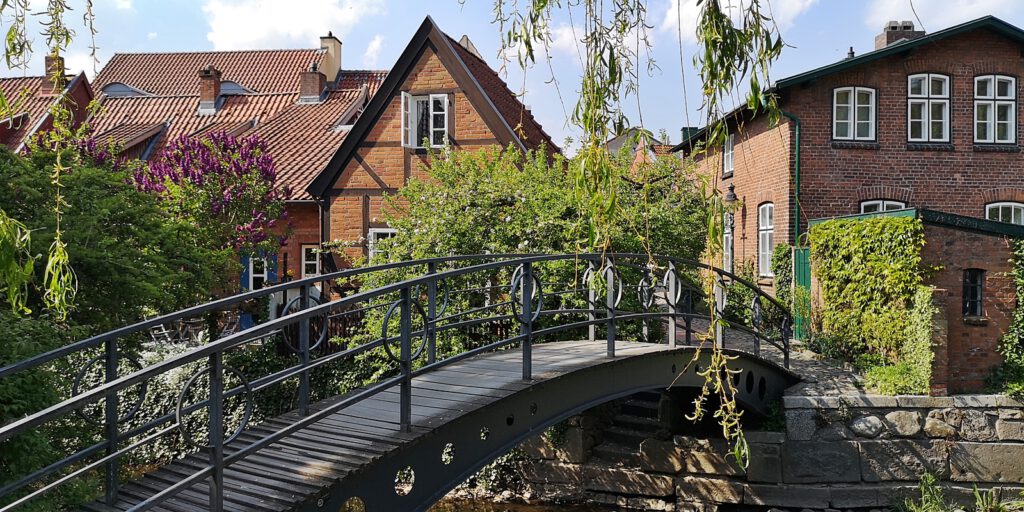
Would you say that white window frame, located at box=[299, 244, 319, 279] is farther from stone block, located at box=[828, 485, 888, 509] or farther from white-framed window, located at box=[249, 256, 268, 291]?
stone block, located at box=[828, 485, 888, 509]

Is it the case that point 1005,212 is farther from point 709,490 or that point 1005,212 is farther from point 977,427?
point 709,490

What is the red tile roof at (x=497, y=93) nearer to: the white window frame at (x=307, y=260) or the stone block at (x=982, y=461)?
the white window frame at (x=307, y=260)

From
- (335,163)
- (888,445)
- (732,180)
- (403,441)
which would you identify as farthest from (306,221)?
(403,441)

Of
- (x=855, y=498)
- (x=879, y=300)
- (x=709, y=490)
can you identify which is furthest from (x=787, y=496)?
(x=879, y=300)

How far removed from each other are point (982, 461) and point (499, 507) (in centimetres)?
594

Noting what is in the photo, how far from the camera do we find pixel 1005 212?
16.2 meters

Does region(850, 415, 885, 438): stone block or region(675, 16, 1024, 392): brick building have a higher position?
region(675, 16, 1024, 392): brick building

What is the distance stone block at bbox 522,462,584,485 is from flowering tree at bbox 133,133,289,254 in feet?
23.5

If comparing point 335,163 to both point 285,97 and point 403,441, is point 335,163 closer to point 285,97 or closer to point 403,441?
point 285,97

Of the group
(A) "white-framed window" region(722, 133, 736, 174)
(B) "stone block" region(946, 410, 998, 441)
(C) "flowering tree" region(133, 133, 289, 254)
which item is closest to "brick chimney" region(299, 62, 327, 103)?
(C) "flowering tree" region(133, 133, 289, 254)

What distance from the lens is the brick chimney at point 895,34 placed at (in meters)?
18.0

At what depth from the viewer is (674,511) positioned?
35.9ft

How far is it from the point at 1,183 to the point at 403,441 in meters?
A: 5.05

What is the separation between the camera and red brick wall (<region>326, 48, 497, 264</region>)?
16.5 m
